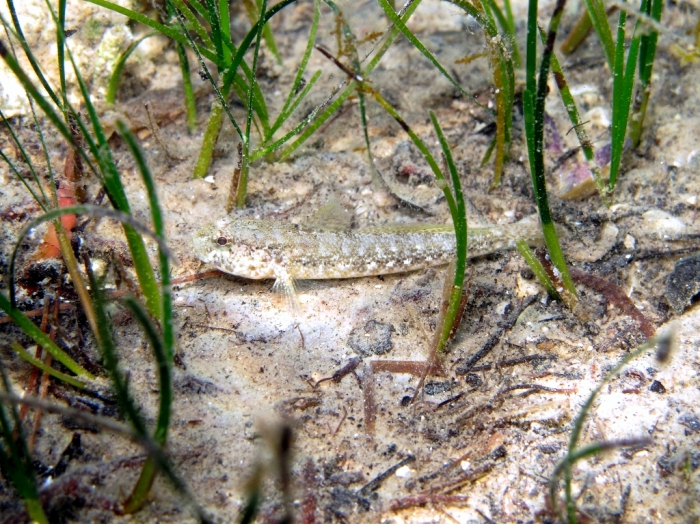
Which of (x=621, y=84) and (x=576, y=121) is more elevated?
(x=621, y=84)

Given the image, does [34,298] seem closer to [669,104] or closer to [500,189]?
[500,189]

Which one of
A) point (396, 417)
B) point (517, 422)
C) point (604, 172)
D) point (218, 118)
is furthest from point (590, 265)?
point (218, 118)

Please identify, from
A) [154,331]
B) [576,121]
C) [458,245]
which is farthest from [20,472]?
[576,121]

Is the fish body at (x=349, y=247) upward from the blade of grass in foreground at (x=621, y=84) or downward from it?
downward

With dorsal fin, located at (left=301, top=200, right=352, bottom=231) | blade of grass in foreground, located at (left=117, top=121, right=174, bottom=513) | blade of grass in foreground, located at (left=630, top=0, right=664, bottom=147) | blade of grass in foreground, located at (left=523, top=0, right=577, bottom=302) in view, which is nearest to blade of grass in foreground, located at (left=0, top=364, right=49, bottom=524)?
blade of grass in foreground, located at (left=117, top=121, right=174, bottom=513)

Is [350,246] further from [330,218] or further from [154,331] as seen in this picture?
[154,331]

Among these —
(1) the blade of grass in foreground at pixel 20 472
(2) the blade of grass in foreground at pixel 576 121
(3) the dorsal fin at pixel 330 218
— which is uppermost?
(2) the blade of grass in foreground at pixel 576 121

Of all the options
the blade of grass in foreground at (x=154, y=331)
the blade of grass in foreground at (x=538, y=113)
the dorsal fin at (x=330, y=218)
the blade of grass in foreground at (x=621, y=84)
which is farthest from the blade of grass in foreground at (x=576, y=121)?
the blade of grass in foreground at (x=154, y=331)

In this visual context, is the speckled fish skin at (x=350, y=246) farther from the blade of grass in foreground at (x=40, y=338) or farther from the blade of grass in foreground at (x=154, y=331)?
the blade of grass in foreground at (x=154, y=331)
